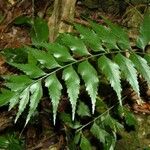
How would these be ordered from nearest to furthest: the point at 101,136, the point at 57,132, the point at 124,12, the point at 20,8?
1. the point at 101,136
2. the point at 57,132
3. the point at 124,12
4. the point at 20,8

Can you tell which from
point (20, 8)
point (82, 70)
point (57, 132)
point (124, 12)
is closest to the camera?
point (82, 70)

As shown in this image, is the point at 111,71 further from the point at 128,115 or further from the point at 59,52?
the point at 128,115

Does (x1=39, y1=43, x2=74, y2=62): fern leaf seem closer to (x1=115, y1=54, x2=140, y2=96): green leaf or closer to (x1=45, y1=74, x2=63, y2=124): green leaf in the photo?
(x1=45, y1=74, x2=63, y2=124): green leaf

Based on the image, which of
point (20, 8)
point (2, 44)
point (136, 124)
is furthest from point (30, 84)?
point (20, 8)

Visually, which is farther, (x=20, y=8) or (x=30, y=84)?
(x=20, y=8)

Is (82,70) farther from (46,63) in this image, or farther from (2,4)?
(2,4)

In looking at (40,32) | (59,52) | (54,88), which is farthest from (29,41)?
(54,88)

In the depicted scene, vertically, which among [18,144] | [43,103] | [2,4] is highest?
[2,4]
